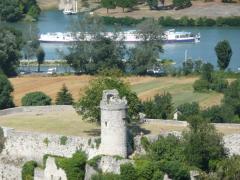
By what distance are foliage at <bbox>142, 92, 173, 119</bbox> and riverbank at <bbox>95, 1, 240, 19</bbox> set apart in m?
70.3

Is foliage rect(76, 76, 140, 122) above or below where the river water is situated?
above

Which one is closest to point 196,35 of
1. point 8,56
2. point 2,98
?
point 8,56

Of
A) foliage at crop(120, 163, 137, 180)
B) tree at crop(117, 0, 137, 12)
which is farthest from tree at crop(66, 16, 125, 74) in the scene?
tree at crop(117, 0, 137, 12)

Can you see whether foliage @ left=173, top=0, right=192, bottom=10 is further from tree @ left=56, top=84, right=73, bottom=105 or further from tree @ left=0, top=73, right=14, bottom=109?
tree @ left=0, top=73, right=14, bottom=109

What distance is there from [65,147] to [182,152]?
15.2ft

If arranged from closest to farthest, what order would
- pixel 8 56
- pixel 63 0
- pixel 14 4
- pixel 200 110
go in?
pixel 200 110 → pixel 8 56 → pixel 14 4 → pixel 63 0

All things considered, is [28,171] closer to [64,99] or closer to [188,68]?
[64,99]

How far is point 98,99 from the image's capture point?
38.4 metres

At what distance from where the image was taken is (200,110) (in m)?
44.8

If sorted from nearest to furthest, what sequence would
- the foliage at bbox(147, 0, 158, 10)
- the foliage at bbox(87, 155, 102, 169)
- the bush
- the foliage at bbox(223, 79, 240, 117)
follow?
1. the foliage at bbox(87, 155, 102, 169)
2. the foliage at bbox(223, 79, 240, 117)
3. the bush
4. the foliage at bbox(147, 0, 158, 10)

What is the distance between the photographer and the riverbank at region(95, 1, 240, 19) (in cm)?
11709

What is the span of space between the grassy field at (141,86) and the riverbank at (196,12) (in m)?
54.1

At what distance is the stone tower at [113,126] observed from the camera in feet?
117

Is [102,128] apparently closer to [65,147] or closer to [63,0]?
[65,147]
